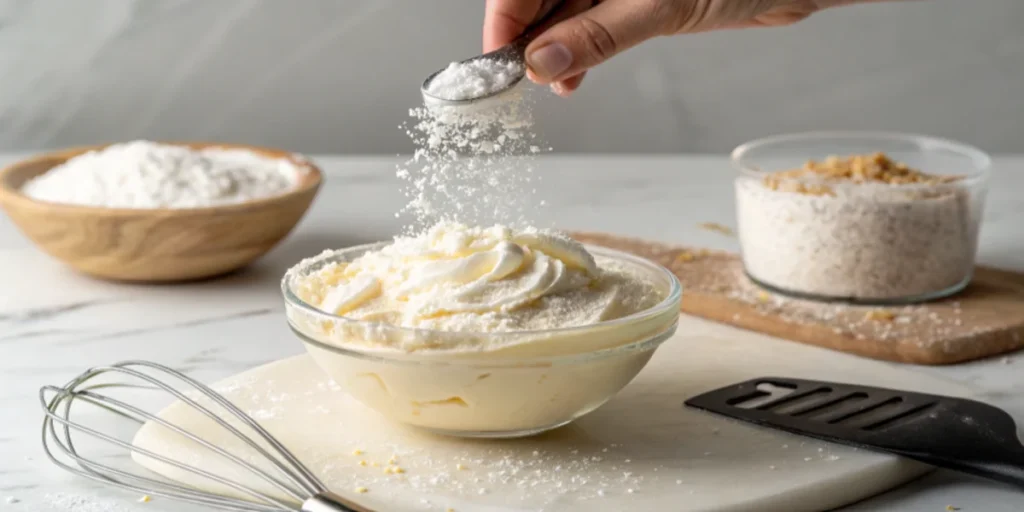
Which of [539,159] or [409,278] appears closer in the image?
[409,278]

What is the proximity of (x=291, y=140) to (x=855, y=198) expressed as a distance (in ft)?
5.24

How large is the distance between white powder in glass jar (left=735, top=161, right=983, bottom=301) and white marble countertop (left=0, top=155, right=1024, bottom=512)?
8.0 inches

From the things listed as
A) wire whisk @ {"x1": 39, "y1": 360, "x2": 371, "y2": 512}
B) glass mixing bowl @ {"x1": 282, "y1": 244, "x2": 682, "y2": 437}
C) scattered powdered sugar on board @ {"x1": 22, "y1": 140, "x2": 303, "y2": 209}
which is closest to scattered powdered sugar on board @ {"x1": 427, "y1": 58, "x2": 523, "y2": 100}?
glass mixing bowl @ {"x1": 282, "y1": 244, "x2": 682, "y2": 437}

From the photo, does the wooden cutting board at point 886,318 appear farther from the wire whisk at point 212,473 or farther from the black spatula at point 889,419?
the wire whisk at point 212,473

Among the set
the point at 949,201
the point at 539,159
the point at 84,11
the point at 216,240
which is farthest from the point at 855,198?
the point at 84,11

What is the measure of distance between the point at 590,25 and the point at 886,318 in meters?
0.61

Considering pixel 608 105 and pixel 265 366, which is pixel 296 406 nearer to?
pixel 265 366

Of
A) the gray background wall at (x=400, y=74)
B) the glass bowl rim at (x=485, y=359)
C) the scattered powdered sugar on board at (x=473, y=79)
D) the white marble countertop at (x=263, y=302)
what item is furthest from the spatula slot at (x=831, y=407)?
the gray background wall at (x=400, y=74)

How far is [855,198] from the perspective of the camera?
65.3 inches

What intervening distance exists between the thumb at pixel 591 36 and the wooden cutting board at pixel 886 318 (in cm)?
44

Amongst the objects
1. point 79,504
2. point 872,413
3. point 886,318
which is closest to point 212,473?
point 79,504

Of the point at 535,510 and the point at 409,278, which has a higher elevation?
the point at 409,278

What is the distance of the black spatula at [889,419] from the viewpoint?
1.08m

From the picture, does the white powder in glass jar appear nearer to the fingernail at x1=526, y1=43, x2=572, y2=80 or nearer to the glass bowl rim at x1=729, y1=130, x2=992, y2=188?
the glass bowl rim at x1=729, y1=130, x2=992, y2=188
